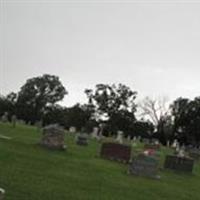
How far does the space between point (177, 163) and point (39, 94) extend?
8802cm

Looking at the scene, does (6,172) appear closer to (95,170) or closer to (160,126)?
(95,170)

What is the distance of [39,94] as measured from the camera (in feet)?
361

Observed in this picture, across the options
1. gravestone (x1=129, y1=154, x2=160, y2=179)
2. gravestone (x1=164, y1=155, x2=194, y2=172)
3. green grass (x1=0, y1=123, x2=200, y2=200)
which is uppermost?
gravestone (x1=164, y1=155, x2=194, y2=172)

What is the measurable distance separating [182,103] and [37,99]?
112ft

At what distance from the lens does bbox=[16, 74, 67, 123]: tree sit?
327ft

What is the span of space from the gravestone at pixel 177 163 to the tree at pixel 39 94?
2953 inches

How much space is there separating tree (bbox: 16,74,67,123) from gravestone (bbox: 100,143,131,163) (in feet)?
247

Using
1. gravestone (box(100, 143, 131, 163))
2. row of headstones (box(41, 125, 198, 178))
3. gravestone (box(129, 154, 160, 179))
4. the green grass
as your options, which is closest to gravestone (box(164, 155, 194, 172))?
row of headstones (box(41, 125, 198, 178))

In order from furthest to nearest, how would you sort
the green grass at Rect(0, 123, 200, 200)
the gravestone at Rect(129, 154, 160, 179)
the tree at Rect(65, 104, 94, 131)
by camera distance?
the tree at Rect(65, 104, 94, 131) → the gravestone at Rect(129, 154, 160, 179) → the green grass at Rect(0, 123, 200, 200)

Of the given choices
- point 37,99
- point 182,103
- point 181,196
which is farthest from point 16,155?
point 37,99

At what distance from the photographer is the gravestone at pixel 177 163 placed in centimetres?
2372

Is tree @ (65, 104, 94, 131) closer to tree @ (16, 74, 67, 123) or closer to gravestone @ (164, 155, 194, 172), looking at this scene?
tree @ (16, 74, 67, 123)

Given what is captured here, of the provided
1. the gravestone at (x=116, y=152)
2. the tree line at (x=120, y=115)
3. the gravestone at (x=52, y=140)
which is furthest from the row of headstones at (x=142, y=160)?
the tree line at (x=120, y=115)

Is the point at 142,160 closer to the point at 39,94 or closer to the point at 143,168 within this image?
the point at 143,168
